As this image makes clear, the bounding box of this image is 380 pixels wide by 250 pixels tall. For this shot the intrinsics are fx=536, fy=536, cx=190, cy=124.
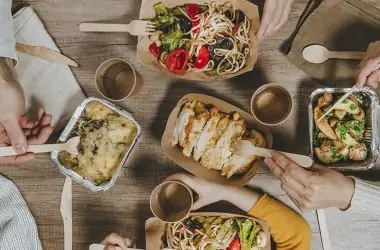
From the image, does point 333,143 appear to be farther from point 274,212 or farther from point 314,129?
point 274,212

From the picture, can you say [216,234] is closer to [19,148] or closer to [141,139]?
[141,139]

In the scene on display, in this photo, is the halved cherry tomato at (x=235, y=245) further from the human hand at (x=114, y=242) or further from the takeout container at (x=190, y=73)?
the takeout container at (x=190, y=73)

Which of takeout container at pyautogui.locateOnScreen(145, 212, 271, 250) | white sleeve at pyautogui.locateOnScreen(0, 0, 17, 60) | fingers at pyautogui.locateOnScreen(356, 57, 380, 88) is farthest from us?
takeout container at pyautogui.locateOnScreen(145, 212, 271, 250)

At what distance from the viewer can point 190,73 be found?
2363 millimetres

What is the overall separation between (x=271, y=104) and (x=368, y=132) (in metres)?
0.42

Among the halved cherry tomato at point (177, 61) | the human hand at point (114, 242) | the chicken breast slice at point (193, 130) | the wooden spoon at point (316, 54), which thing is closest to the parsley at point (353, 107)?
the wooden spoon at point (316, 54)

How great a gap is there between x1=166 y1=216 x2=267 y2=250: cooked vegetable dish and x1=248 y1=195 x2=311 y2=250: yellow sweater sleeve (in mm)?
50

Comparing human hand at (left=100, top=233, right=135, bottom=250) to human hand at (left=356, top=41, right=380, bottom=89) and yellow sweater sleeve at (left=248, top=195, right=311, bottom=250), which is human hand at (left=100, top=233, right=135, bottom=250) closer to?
yellow sweater sleeve at (left=248, top=195, right=311, bottom=250)

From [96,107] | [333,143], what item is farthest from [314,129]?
[96,107]

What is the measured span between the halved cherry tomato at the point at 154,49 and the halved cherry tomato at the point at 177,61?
6 cm

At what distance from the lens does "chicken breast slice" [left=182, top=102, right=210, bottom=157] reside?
7.50 ft

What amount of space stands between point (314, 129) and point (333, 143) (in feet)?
0.32

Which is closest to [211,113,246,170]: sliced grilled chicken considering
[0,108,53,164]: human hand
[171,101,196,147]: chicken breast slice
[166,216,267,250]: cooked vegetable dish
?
[171,101,196,147]: chicken breast slice

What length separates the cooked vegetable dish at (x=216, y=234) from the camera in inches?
89.9
